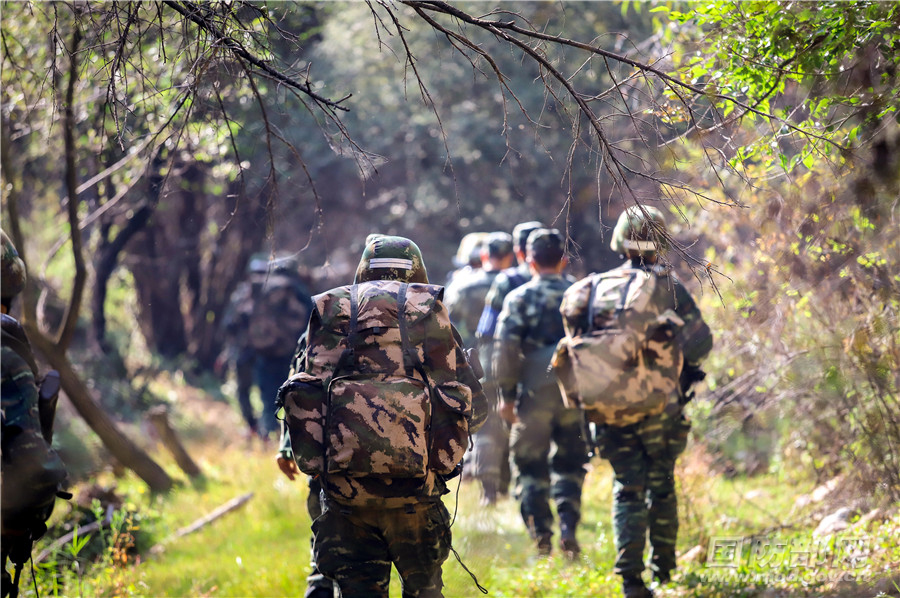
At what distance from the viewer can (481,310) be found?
28.3ft

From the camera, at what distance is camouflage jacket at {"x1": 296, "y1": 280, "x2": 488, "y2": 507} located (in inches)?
153

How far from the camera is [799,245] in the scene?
6336 millimetres

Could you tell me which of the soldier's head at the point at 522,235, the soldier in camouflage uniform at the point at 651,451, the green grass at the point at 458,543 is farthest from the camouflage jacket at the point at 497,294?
the soldier in camouflage uniform at the point at 651,451

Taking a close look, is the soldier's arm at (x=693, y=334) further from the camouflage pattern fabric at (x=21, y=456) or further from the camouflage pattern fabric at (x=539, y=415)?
the camouflage pattern fabric at (x=21, y=456)

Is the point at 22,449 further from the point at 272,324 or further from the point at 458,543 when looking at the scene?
the point at 272,324

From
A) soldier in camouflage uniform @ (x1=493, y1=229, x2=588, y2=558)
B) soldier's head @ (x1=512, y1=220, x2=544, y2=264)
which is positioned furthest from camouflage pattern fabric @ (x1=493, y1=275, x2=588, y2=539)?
soldier's head @ (x1=512, y1=220, x2=544, y2=264)

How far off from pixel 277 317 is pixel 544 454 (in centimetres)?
516

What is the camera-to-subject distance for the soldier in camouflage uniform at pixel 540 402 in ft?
22.6

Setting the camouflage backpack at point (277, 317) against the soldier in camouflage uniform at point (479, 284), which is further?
the camouflage backpack at point (277, 317)

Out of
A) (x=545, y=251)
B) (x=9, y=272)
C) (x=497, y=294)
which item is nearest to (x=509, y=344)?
(x=545, y=251)

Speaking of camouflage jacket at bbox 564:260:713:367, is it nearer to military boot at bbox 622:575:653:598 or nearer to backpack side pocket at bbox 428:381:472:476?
military boot at bbox 622:575:653:598

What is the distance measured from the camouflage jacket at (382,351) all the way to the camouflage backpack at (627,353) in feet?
5.15

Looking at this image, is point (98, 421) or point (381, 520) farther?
point (98, 421)

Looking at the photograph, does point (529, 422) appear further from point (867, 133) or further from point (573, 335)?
point (867, 133)
